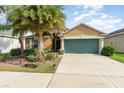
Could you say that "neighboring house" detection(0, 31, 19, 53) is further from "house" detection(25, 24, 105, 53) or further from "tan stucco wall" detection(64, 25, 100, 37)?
Answer: "tan stucco wall" detection(64, 25, 100, 37)

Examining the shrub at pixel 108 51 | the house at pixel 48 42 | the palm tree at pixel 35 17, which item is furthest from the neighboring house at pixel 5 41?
the shrub at pixel 108 51

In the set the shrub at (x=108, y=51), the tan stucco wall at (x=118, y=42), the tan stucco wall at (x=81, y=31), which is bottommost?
the shrub at (x=108, y=51)

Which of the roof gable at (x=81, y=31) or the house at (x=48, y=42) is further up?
the roof gable at (x=81, y=31)

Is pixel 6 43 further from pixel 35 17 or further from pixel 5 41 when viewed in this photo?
pixel 35 17

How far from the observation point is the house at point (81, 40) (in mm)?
29375

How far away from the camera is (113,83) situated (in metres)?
9.46

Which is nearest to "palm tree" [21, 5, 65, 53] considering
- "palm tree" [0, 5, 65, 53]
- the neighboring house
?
"palm tree" [0, 5, 65, 53]

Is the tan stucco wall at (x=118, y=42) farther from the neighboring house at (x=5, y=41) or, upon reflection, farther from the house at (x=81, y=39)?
the neighboring house at (x=5, y=41)

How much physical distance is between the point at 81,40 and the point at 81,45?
702 millimetres

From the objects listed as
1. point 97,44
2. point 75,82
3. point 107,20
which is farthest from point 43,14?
point 107,20

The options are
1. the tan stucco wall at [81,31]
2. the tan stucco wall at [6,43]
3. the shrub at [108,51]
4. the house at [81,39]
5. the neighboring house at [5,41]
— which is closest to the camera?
the shrub at [108,51]

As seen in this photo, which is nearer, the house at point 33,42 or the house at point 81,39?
the house at point 81,39
